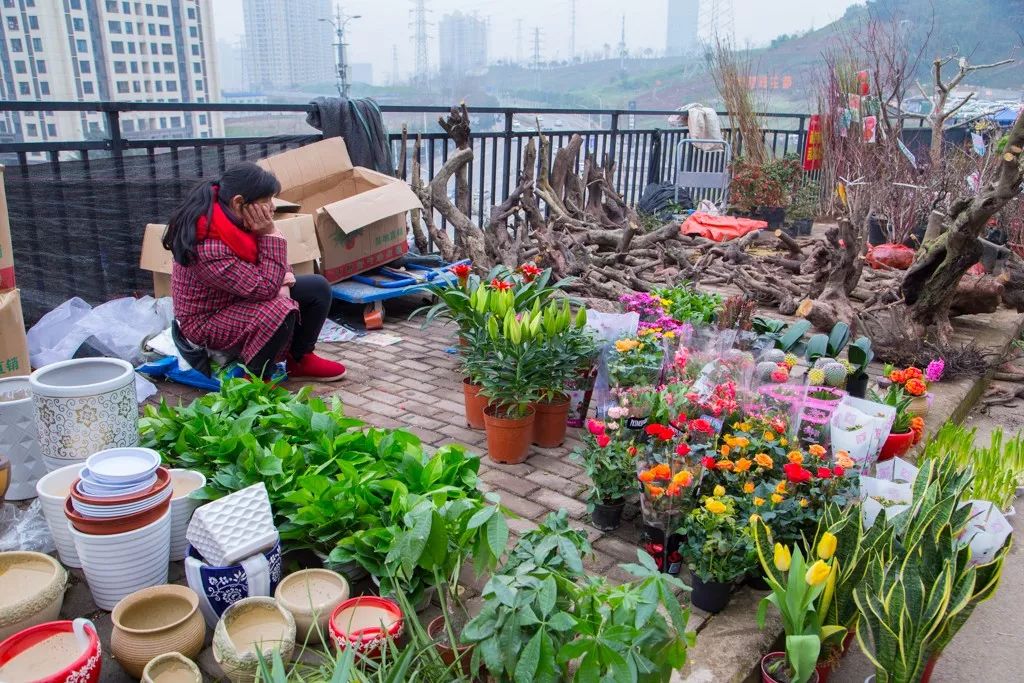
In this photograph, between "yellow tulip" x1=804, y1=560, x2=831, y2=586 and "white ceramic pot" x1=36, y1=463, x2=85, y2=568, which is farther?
"white ceramic pot" x1=36, y1=463, x2=85, y2=568

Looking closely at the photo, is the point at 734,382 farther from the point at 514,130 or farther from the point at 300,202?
the point at 514,130

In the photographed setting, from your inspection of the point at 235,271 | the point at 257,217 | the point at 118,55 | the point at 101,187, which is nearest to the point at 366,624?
the point at 235,271

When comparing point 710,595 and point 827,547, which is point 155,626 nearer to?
point 710,595

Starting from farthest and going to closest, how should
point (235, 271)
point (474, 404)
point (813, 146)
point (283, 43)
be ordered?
point (283, 43), point (813, 146), point (235, 271), point (474, 404)

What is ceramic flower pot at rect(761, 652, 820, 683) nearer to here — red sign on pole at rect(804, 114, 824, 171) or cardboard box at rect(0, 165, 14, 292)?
cardboard box at rect(0, 165, 14, 292)

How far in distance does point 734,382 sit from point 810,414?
0.34 meters

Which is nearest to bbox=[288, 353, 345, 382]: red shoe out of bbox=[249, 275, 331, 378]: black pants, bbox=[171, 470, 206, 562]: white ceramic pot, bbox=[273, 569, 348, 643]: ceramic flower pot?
bbox=[249, 275, 331, 378]: black pants

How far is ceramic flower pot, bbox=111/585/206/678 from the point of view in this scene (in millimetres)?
1925

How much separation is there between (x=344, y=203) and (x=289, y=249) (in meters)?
0.60

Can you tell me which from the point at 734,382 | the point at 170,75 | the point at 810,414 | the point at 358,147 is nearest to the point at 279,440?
the point at 734,382

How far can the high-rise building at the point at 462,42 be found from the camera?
60.0 feet

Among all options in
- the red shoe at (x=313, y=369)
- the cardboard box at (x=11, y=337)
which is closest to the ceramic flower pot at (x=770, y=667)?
the red shoe at (x=313, y=369)

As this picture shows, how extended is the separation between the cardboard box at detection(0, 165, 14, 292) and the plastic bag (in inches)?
→ 48.5

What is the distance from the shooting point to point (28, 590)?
2127 millimetres
